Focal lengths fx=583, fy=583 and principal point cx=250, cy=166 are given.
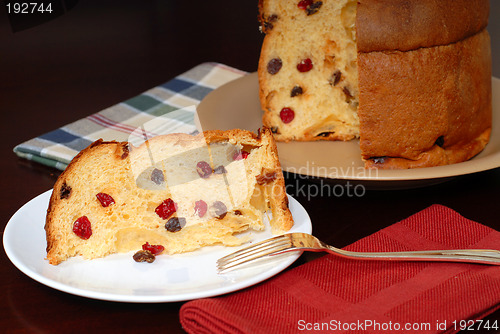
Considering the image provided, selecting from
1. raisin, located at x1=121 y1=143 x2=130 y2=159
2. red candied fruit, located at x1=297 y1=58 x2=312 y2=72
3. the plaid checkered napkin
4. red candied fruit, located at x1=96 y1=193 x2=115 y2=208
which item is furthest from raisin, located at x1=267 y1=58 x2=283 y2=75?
red candied fruit, located at x1=96 y1=193 x2=115 y2=208

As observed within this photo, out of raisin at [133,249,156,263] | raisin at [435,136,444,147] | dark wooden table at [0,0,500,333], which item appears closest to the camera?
dark wooden table at [0,0,500,333]

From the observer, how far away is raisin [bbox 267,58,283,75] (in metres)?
2.25

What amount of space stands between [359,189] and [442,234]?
38cm

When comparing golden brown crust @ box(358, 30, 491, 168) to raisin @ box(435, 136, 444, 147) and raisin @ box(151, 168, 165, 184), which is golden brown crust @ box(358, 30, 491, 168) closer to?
raisin @ box(435, 136, 444, 147)

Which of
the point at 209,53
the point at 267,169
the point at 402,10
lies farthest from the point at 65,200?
the point at 209,53

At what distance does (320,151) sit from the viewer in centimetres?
212

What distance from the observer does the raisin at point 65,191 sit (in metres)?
1.46

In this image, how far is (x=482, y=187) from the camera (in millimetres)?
1822

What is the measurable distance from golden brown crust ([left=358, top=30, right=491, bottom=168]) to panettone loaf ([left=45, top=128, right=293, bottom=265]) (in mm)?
484

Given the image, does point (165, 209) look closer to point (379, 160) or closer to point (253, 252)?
point (253, 252)

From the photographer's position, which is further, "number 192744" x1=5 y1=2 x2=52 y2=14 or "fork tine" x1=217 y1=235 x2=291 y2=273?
"number 192744" x1=5 y1=2 x2=52 y2=14

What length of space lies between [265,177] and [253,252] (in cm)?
26

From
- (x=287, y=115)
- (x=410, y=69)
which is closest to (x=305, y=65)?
(x=287, y=115)

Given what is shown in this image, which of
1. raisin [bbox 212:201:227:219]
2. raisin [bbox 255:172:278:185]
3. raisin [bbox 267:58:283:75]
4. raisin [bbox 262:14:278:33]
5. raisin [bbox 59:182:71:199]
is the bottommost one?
raisin [bbox 212:201:227:219]
